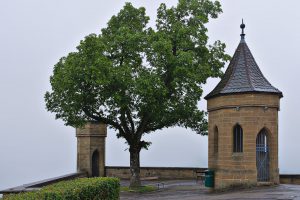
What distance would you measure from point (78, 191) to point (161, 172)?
19595mm

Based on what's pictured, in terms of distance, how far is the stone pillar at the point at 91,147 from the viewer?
108ft

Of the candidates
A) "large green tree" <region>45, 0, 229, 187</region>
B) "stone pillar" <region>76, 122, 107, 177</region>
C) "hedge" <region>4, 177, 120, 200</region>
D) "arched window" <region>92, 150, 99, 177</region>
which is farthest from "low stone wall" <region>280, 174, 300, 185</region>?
"arched window" <region>92, 150, 99, 177</region>

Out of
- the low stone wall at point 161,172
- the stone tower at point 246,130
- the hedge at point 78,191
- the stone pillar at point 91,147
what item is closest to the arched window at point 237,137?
the stone tower at point 246,130

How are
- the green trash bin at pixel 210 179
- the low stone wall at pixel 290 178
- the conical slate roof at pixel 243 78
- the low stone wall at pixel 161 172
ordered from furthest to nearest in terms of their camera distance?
1. the low stone wall at pixel 161 172
2. the low stone wall at pixel 290 178
3. the green trash bin at pixel 210 179
4. the conical slate roof at pixel 243 78

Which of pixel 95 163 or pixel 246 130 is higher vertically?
pixel 246 130

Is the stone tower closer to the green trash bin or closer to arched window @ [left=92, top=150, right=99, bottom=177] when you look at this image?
the green trash bin

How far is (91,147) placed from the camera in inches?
1305

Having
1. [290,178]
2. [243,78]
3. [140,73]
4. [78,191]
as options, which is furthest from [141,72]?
[78,191]

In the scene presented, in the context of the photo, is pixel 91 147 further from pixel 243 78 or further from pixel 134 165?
pixel 243 78

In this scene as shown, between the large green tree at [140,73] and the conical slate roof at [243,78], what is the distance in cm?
248

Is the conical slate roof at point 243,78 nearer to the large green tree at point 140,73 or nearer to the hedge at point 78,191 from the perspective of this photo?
the large green tree at point 140,73

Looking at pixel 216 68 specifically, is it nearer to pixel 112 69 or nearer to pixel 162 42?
pixel 162 42

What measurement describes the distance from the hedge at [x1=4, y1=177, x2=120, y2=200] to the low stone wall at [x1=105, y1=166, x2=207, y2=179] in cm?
1543

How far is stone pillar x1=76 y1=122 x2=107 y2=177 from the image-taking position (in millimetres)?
33031
